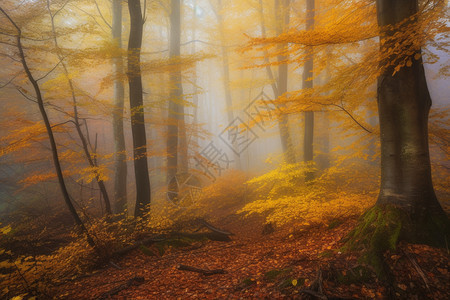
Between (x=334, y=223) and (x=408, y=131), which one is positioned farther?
(x=334, y=223)

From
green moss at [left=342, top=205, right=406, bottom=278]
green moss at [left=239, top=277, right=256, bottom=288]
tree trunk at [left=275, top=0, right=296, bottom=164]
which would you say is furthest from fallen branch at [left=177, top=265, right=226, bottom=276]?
tree trunk at [left=275, top=0, right=296, bottom=164]

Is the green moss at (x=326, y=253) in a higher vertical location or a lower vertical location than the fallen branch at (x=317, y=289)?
lower

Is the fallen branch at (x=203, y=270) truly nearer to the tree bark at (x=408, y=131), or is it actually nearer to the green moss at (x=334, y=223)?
the green moss at (x=334, y=223)

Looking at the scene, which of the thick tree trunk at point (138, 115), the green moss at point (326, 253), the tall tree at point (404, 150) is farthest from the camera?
the thick tree trunk at point (138, 115)

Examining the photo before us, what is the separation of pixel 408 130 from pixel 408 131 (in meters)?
0.02

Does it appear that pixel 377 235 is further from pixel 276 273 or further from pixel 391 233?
pixel 276 273

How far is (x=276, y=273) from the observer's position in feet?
11.1

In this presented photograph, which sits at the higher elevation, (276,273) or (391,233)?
(391,233)

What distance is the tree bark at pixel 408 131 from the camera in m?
3.36

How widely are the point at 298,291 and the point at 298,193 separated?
4082mm

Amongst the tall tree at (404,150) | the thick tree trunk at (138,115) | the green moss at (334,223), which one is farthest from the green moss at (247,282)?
the thick tree trunk at (138,115)

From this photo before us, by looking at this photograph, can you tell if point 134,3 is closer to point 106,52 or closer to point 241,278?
point 106,52

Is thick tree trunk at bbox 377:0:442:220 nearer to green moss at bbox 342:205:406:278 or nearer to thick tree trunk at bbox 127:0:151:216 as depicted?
green moss at bbox 342:205:406:278

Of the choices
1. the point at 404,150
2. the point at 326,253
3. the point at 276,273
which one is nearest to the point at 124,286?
the point at 276,273
